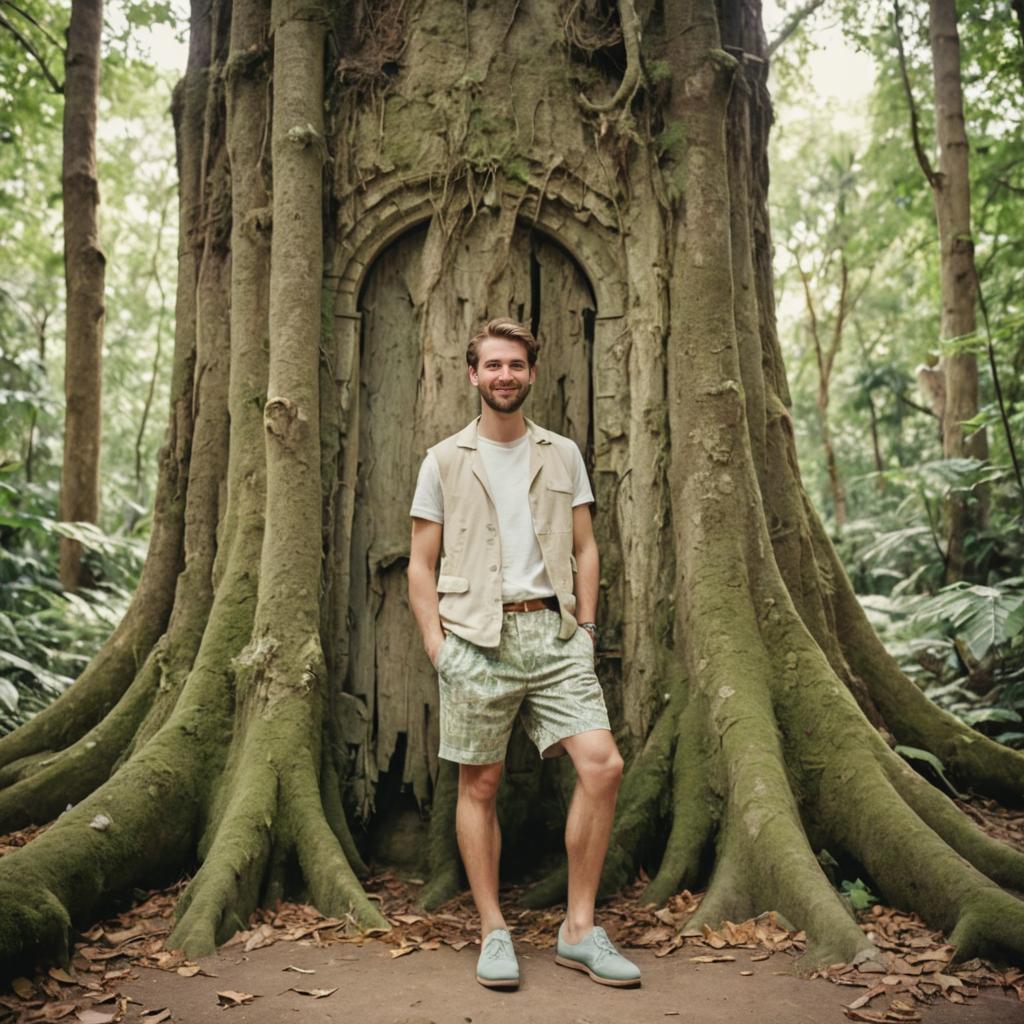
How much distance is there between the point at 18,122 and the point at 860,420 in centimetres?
1933

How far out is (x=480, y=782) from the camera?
161 inches

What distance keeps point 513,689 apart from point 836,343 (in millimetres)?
20673

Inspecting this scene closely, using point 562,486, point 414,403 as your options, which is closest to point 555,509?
point 562,486

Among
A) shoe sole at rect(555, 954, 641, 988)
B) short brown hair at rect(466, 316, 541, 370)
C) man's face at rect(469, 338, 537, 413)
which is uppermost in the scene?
short brown hair at rect(466, 316, 541, 370)

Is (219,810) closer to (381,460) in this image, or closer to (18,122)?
(381,460)

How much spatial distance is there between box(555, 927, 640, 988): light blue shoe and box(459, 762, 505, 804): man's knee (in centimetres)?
64

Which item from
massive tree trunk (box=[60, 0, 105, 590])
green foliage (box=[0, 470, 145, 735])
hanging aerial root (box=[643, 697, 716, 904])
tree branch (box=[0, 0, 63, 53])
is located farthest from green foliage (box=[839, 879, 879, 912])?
tree branch (box=[0, 0, 63, 53])

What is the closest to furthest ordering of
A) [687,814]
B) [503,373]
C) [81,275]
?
[503,373]
[687,814]
[81,275]

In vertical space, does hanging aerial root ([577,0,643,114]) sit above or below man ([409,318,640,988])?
above

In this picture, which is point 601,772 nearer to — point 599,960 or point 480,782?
point 480,782

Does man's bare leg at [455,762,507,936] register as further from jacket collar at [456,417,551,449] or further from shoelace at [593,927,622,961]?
jacket collar at [456,417,551,449]

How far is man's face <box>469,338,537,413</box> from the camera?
4.26 meters

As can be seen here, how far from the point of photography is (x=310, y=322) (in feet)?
17.9

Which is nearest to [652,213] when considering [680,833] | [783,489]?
[783,489]
